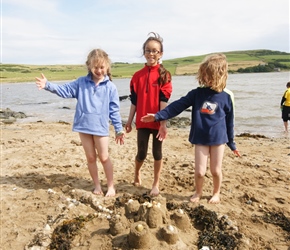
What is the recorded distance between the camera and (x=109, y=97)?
4832mm

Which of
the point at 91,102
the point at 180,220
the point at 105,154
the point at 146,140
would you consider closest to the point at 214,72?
the point at 146,140

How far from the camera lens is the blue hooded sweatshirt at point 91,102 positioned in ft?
15.5

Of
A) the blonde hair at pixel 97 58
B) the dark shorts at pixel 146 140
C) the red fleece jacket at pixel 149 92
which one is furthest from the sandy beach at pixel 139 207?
the blonde hair at pixel 97 58

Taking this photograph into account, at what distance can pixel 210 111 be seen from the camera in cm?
428

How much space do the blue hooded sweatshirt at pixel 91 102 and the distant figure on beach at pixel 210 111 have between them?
69 centimetres

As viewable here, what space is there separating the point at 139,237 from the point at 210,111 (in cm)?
204

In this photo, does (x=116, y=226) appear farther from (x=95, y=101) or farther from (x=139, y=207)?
(x=95, y=101)

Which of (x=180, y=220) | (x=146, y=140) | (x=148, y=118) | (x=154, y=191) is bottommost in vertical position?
(x=154, y=191)

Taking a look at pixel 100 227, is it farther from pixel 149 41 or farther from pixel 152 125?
pixel 149 41

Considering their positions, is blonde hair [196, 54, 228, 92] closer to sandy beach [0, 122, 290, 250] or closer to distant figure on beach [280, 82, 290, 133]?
sandy beach [0, 122, 290, 250]

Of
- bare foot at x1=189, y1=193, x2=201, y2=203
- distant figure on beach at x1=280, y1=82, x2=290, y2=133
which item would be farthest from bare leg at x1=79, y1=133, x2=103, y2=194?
distant figure on beach at x1=280, y1=82, x2=290, y2=133

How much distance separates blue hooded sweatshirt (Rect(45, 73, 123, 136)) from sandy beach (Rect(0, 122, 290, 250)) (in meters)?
1.12

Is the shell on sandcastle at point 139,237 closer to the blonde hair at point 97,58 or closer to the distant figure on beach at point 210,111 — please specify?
the distant figure on beach at point 210,111

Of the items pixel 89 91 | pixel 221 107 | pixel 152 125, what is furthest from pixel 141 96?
pixel 221 107
